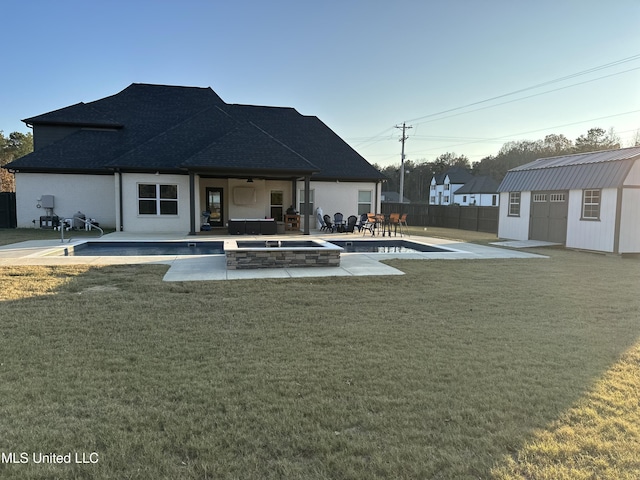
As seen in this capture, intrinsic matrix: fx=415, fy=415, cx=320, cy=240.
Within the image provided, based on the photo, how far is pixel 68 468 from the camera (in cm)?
234

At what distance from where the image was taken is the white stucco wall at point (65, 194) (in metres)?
19.1

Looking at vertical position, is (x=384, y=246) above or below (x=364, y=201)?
below

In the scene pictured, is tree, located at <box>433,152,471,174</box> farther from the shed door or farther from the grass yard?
the grass yard

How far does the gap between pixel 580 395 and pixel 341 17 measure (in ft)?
50.9

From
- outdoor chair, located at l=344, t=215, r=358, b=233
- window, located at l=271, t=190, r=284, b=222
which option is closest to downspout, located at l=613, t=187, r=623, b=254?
outdoor chair, located at l=344, t=215, r=358, b=233

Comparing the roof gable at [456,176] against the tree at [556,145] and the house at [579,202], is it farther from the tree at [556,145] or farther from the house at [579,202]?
the house at [579,202]

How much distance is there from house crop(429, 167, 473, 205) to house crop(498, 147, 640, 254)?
54.3m

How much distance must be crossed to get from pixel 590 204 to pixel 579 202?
395 mm

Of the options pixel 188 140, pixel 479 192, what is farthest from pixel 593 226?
pixel 479 192

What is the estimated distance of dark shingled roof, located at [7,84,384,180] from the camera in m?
17.2

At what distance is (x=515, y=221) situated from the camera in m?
18.1

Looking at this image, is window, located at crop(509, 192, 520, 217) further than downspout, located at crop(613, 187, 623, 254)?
Yes

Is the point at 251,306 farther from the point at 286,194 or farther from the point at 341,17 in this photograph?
the point at 286,194

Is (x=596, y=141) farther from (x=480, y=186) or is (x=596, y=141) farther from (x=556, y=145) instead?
(x=480, y=186)
